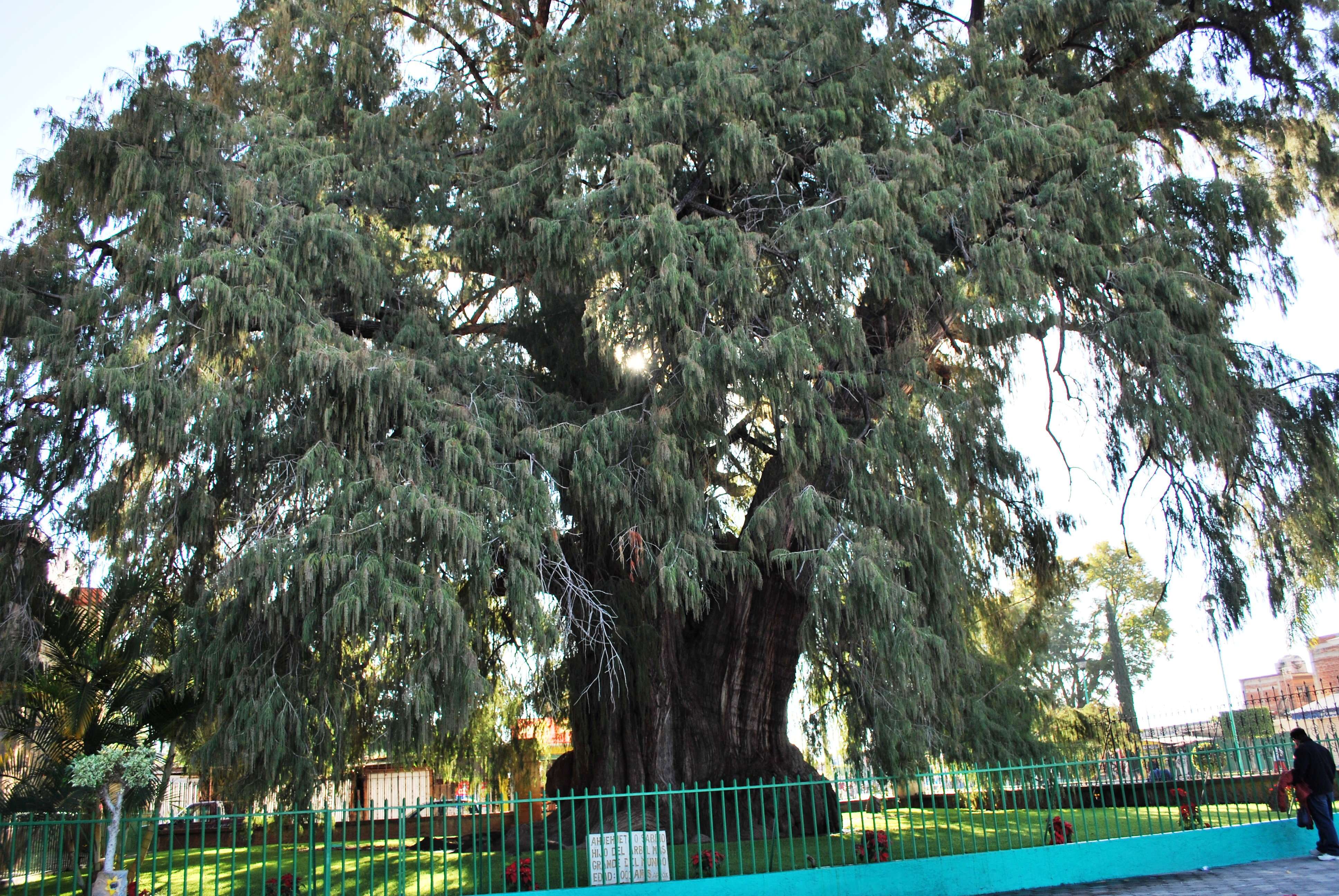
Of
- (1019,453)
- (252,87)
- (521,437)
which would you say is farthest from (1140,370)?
(252,87)

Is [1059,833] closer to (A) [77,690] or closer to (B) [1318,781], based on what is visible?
(B) [1318,781]

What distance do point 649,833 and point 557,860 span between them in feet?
10.5

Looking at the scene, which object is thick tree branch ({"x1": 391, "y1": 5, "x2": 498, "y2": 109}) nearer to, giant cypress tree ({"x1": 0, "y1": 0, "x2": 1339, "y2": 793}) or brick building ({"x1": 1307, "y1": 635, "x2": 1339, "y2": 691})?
giant cypress tree ({"x1": 0, "y1": 0, "x2": 1339, "y2": 793})

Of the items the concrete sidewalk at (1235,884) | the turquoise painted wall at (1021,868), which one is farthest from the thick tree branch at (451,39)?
the concrete sidewalk at (1235,884)

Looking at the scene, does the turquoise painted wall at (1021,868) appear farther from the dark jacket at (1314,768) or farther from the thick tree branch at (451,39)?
the thick tree branch at (451,39)

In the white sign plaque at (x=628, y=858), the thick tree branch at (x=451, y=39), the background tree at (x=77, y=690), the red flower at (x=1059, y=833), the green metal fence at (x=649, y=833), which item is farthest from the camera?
the thick tree branch at (x=451, y=39)

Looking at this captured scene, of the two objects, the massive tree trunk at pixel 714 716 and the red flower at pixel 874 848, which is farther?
the massive tree trunk at pixel 714 716

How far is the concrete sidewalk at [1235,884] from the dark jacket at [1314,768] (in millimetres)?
678

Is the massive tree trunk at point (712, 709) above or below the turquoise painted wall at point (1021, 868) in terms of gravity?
above

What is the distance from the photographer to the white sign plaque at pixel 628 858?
26.9 ft

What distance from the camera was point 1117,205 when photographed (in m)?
11.2

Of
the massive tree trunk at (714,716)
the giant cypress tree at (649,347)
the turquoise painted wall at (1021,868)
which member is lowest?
the turquoise painted wall at (1021,868)

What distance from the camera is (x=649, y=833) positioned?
328 inches

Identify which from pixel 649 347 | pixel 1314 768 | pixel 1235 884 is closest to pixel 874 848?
pixel 1235 884
